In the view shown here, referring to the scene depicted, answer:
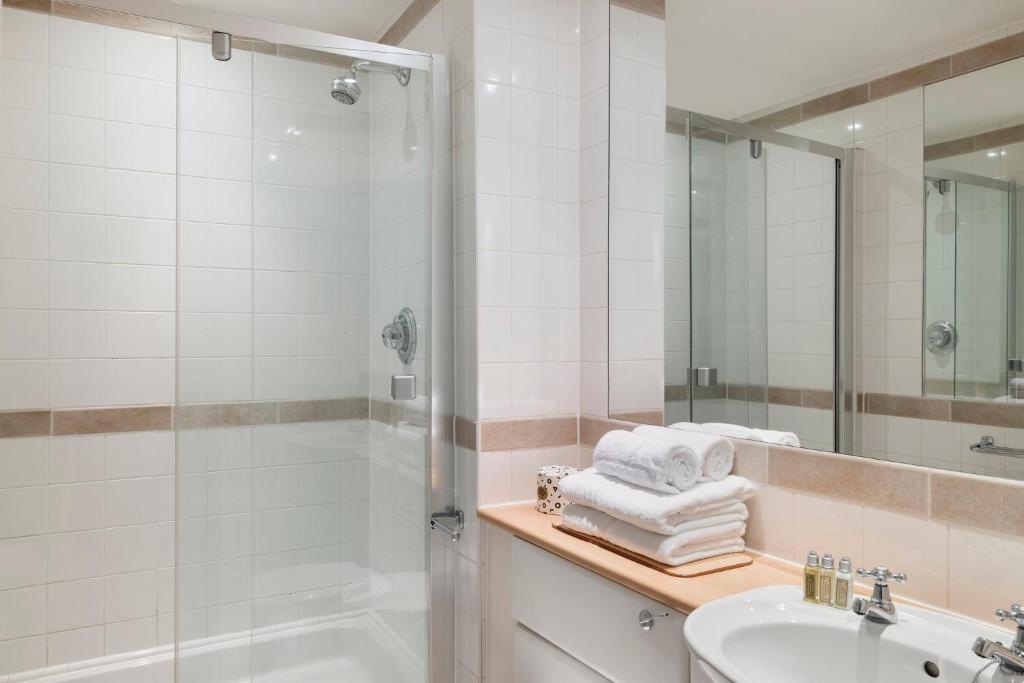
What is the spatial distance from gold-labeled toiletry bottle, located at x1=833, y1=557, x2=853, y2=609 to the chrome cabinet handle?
277 mm

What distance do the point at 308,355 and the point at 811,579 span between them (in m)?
1.19

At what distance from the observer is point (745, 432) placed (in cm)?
147

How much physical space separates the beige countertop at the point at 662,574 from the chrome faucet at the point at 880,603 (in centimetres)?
19

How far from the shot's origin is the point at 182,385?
1.56 m

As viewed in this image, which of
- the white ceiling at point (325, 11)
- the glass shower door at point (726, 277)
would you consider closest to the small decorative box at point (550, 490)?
the glass shower door at point (726, 277)

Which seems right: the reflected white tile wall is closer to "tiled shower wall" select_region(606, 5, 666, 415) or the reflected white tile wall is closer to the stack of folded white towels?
"tiled shower wall" select_region(606, 5, 666, 415)

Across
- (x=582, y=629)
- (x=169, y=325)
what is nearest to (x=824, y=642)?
(x=582, y=629)

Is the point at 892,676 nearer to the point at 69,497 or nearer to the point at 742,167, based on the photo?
the point at 742,167

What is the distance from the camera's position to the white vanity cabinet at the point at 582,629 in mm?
1156

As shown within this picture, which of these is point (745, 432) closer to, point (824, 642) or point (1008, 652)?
point (824, 642)

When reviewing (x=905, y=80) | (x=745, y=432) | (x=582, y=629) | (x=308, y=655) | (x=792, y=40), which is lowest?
(x=308, y=655)

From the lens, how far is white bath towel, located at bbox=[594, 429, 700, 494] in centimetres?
133

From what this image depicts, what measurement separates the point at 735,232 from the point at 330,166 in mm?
987

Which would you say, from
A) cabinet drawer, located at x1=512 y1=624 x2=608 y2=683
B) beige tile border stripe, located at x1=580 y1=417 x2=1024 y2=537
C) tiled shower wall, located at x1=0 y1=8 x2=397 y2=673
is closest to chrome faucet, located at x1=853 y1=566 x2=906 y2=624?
beige tile border stripe, located at x1=580 y1=417 x2=1024 y2=537
